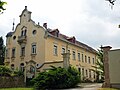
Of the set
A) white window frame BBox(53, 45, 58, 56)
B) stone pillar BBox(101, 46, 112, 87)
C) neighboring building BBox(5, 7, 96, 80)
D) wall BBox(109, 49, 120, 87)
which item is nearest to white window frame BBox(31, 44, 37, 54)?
neighboring building BBox(5, 7, 96, 80)

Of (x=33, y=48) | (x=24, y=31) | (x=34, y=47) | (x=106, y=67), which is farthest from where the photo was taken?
(x=24, y=31)

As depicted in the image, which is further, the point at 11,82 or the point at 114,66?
the point at 11,82

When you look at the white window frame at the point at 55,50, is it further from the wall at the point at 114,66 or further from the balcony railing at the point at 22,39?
the wall at the point at 114,66

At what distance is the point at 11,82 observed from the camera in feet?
94.5

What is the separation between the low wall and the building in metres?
13.8

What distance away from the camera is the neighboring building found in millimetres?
35500

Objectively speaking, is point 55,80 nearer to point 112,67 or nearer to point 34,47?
point 112,67

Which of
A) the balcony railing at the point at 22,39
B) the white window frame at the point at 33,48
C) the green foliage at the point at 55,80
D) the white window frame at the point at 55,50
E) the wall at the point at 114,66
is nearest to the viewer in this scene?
the wall at the point at 114,66

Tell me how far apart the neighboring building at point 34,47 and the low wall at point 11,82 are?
7.05 feet

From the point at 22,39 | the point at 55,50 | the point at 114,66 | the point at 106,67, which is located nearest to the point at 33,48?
the point at 22,39

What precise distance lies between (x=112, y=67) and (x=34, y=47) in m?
20.2

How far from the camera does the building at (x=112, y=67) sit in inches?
765

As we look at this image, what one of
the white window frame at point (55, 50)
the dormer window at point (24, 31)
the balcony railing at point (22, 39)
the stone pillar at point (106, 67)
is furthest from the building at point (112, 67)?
the dormer window at point (24, 31)

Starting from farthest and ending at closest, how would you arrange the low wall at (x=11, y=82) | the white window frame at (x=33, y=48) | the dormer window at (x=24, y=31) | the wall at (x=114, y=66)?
1. the dormer window at (x=24, y=31)
2. the white window frame at (x=33, y=48)
3. the low wall at (x=11, y=82)
4. the wall at (x=114, y=66)
